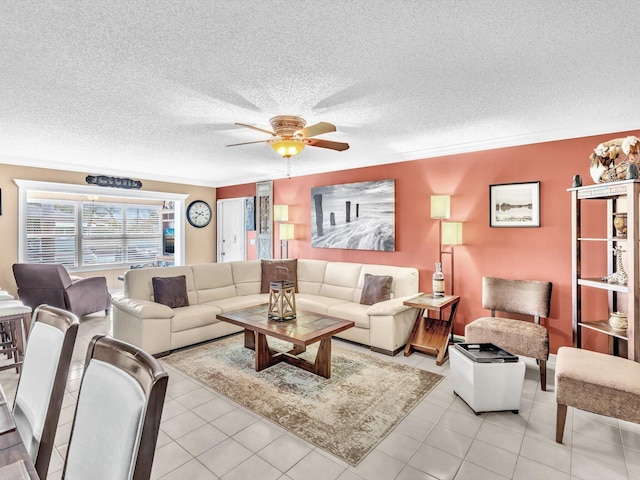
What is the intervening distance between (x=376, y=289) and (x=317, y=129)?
2256 millimetres

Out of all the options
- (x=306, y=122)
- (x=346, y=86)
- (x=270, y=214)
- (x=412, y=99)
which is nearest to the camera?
(x=346, y=86)

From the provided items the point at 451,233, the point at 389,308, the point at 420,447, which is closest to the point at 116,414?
the point at 420,447

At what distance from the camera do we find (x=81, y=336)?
4305mm

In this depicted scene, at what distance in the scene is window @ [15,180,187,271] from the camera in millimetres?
5977

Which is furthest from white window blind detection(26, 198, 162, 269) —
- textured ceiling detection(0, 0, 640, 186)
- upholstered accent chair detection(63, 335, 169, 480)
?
upholstered accent chair detection(63, 335, 169, 480)

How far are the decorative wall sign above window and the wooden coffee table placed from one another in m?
3.77

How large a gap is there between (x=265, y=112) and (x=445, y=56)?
1.51m

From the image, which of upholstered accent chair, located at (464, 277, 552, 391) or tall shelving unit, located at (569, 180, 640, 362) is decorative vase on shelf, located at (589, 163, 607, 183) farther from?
upholstered accent chair, located at (464, 277, 552, 391)

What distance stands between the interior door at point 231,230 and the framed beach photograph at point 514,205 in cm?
466

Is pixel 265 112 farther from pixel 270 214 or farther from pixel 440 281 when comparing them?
pixel 270 214

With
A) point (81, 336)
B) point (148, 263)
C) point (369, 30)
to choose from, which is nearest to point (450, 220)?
point (369, 30)

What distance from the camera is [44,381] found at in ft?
4.30

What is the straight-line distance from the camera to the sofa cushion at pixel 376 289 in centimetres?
422

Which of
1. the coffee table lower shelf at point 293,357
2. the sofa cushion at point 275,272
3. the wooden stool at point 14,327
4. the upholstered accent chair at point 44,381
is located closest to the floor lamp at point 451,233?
the coffee table lower shelf at point 293,357
